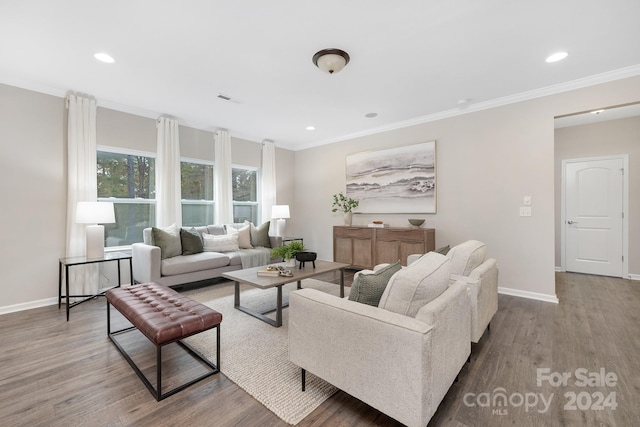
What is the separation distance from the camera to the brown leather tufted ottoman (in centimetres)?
168

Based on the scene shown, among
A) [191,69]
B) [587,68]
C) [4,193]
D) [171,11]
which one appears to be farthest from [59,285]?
[587,68]

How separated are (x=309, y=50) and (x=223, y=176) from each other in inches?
123

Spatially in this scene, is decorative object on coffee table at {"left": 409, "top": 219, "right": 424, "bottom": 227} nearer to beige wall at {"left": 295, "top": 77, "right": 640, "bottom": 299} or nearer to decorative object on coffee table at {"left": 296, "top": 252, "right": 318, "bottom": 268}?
beige wall at {"left": 295, "top": 77, "right": 640, "bottom": 299}

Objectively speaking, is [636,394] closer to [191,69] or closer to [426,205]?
[426,205]

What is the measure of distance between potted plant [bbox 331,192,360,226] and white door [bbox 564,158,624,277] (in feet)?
12.7

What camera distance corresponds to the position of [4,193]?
10.2ft

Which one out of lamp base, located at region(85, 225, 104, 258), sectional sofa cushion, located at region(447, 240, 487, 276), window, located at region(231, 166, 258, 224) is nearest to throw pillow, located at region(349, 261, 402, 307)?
sectional sofa cushion, located at region(447, 240, 487, 276)

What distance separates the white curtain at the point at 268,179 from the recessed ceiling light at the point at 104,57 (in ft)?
10.3

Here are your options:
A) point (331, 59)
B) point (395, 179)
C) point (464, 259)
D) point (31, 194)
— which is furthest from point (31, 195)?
point (395, 179)

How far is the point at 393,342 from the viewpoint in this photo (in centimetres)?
127

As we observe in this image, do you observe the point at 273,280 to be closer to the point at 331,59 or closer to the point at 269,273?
the point at 269,273

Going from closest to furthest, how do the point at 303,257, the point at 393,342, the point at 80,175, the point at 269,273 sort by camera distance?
the point at 393,342, the point at 269,273, the point at 303,257, the point at 80,175

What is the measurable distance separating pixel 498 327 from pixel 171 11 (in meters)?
3.94

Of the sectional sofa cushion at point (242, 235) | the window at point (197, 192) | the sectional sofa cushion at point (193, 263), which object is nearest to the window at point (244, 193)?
the window at point (197, 192)
